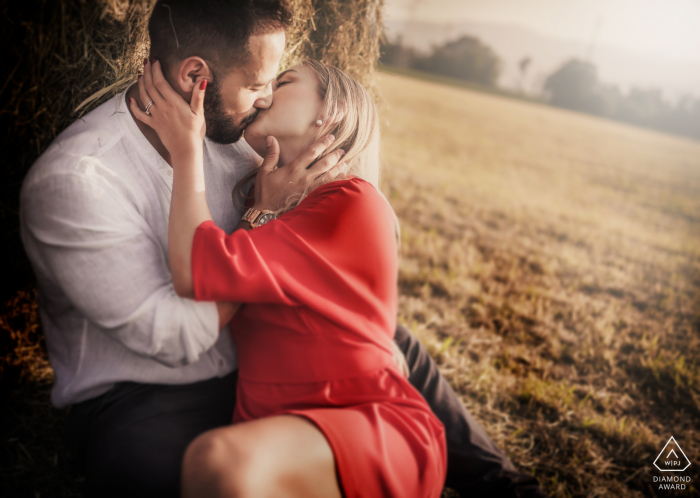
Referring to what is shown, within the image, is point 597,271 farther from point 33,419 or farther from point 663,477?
point 33,419

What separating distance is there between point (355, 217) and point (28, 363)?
7.40 ft

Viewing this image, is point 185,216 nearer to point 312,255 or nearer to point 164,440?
point 312,255

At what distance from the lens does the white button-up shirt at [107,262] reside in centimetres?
145

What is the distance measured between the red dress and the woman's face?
0.41 meters

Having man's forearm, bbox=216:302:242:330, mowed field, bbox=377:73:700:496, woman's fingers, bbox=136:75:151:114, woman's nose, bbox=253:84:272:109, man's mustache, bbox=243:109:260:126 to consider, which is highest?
woman's nose, bbox=253:84:272:109

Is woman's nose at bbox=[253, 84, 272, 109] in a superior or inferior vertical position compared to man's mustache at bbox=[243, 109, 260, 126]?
superior

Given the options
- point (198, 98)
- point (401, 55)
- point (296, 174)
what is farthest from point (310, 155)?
point (401, 55)

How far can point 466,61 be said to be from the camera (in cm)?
4909

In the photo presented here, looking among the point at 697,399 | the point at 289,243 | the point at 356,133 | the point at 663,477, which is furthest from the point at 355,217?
the point at 697,399

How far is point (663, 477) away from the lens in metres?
2.71

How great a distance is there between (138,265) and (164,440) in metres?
0.75

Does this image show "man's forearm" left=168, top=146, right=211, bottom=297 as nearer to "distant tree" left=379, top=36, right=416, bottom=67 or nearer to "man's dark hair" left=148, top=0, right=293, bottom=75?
"man's dark hair" left=148, top=0, right=293, bottom=75

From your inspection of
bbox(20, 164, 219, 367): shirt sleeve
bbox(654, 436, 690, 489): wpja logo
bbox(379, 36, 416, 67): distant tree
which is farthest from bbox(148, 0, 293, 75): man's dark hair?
bbox(379, 36, 416, 67): distant tree

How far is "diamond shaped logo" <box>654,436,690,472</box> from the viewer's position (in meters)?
2.79
